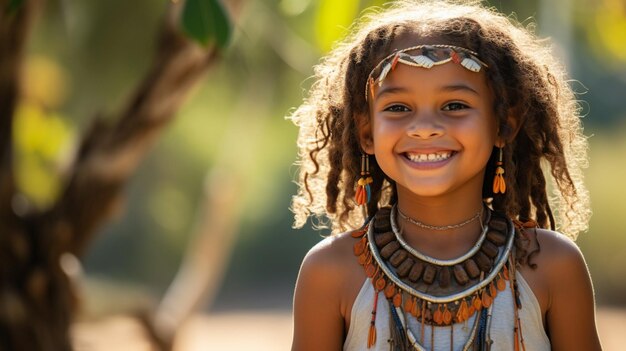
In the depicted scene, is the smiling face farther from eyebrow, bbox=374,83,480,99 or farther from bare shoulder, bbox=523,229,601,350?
bare shoulder, bbox=523,229,601,350

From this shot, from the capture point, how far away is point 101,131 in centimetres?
568

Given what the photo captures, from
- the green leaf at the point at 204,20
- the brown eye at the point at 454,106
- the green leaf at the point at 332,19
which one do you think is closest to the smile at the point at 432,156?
the brown eye at the point at 454,106

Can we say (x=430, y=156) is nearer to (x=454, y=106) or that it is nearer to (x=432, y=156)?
(x=432, y=156)

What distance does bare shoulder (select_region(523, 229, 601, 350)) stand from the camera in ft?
9.91

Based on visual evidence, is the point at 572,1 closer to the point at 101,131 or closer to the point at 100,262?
the point at 101,131

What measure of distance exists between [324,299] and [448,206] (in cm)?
41

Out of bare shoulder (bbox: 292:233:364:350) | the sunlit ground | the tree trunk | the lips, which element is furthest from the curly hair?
the sunlit ground

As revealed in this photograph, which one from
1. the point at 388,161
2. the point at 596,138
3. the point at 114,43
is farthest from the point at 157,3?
the point at 596,138

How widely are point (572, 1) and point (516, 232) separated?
7.96m

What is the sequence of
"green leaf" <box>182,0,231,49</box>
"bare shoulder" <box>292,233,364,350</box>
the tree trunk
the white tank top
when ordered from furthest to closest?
the tree trunk → "bare shoulder" <box>292,233,364,350</box> → the white tank top → "green leaf" <box>182,0,231,49</box>

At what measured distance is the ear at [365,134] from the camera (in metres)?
3.27

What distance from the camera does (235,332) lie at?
1886 cm

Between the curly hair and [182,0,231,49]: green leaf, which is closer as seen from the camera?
[182,0,231,49]: green leaf

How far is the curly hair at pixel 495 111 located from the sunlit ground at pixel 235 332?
8.85 meters
